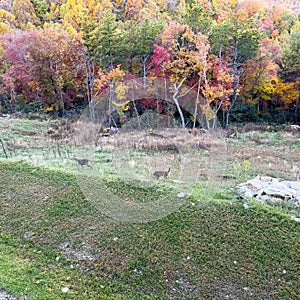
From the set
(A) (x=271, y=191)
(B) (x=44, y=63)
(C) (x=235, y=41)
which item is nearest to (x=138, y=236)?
(A) (x=271, y=191)

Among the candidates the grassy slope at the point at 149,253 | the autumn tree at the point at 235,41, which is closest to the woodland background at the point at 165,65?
the autumn tree at the point at 235,41

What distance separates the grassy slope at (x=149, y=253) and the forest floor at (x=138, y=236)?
0.02 m

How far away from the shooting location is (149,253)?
6020mm

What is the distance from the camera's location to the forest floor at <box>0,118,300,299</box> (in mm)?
5348

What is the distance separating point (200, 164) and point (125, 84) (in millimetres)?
10414

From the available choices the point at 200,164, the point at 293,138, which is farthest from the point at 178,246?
the point at 293,138

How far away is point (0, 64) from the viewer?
2609cm

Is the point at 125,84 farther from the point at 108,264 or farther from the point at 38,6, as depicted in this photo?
the point at 38,6

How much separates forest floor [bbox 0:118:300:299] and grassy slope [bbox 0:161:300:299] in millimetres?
20

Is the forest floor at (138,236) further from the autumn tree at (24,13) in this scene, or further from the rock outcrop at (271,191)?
the autumn tree at (24,13)

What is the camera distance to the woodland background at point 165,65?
65.2 feet

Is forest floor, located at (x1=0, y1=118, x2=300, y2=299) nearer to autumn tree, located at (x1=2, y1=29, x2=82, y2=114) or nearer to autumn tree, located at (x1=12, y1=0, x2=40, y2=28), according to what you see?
autumn tree, located at (x1=2, y1=29, x2=82, y2=114)

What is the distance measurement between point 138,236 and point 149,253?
51cm

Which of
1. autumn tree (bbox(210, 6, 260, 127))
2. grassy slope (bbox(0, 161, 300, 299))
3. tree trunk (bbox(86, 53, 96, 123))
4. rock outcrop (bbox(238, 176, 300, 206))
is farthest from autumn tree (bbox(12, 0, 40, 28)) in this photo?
rock outcrop (bbox(238, 176, 300, 206))
